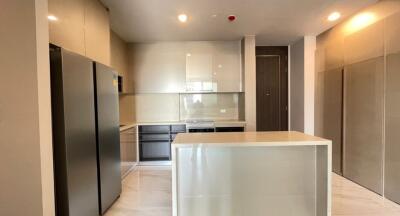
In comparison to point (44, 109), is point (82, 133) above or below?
below

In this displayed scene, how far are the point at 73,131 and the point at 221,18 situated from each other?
2436mm

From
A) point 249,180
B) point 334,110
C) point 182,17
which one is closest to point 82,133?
point 249,180

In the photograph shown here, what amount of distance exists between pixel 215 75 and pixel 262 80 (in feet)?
4.05

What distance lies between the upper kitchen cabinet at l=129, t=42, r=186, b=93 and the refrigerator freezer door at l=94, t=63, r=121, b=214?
1.78 metres

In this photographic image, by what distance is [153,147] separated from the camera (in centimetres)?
448

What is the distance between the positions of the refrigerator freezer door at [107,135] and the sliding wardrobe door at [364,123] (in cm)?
315

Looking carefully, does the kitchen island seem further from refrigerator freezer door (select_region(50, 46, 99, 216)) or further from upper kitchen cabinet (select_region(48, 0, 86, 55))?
upper kitchen cabinet (select_region(48, 0, 86, 55))

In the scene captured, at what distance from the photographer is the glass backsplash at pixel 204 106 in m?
4.81

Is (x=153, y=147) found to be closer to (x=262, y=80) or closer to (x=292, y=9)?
(x=262, y=80)

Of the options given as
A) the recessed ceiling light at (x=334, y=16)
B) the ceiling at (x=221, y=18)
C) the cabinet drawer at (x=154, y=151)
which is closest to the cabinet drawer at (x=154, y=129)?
the cabinet drawer at (x=154, y=151)

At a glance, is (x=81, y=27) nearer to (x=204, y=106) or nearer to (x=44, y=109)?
(x=44, y=109)

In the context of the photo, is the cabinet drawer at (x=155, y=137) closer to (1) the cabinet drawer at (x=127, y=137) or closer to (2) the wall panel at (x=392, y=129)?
(1) the cabinet drawer at (x=127, y=137)

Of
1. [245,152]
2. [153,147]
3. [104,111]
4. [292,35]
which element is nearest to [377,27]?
[292,35]

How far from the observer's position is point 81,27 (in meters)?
2.32
